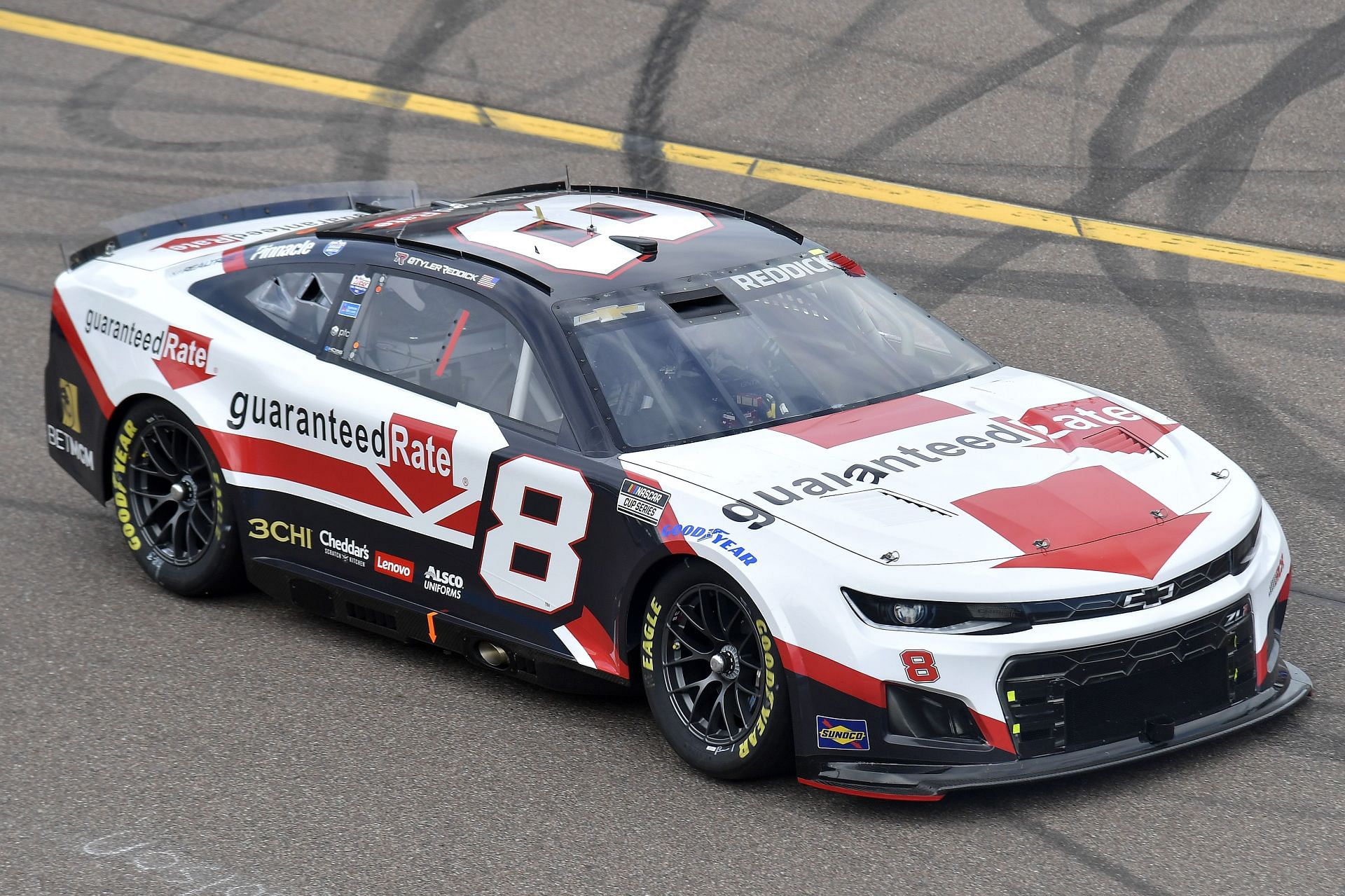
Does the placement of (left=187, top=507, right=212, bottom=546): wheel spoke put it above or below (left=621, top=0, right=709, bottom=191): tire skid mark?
below

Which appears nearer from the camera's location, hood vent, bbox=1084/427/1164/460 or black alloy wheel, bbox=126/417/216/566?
hood vent, bbox=1084/427/1164/460

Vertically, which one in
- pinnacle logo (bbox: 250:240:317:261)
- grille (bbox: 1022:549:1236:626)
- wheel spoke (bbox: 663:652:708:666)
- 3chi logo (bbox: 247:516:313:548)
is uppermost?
pinnacle logo (bbox: 250:240:317:261)

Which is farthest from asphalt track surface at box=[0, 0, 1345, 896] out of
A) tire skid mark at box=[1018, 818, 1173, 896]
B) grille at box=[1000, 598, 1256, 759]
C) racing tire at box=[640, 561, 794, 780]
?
grille at box=[1000, 598, 1256, 759]

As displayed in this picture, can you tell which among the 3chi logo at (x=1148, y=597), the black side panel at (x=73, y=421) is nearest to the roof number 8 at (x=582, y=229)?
the black side panel at (x=73, y=421)

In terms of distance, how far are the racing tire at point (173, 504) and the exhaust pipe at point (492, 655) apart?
4.23ft

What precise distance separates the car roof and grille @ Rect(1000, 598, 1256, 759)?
2.06m

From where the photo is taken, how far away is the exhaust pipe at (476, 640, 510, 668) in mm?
5777

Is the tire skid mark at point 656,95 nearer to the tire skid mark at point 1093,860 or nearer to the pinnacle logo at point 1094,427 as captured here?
the pinnacle logo at point 1094,427

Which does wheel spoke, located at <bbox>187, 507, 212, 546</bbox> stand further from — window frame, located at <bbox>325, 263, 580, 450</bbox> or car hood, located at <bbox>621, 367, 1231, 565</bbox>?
car hood, located at <bbox>621, 367, 1231, 565</bbox>

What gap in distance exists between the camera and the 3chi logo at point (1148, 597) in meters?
4.80

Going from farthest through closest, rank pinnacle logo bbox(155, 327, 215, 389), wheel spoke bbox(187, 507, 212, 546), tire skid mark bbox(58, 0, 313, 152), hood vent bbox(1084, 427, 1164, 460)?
tire skid mark bbox(58, 0, 313, 152), wheel spoke bbox(187, 507, 212, 546), pinnacle logo bbox(155, 327, 215, 389), hood vent bbox(1084, 427, 1164, 460)

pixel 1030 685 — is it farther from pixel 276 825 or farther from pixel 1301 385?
pixel 1301 385

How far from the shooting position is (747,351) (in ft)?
19.1

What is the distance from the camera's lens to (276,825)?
195 inches
